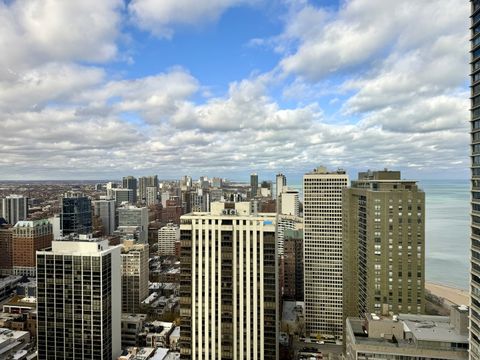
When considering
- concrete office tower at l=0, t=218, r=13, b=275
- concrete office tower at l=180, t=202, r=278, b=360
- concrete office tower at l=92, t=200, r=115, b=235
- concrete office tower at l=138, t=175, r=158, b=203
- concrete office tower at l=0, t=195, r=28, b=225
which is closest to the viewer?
concrete office tower at l=180, t=202, r=278, b=360

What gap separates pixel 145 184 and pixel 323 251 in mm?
106563

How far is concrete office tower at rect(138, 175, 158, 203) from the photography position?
144562 millimetres

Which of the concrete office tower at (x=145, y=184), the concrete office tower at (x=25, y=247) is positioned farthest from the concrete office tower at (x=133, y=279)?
the concrete office tower at (x=145, y=184)

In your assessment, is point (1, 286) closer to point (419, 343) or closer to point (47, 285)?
point (47, 285)

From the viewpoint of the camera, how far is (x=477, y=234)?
16766 millimetres

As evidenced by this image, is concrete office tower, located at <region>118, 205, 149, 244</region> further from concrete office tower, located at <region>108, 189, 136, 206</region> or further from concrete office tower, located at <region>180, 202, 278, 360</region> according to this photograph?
concrete office tower, located at <region>180, 202, 278, 360</region>

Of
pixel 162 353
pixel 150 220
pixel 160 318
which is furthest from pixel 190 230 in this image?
pixel 150 220

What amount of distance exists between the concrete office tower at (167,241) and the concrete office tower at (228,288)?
63681 mm

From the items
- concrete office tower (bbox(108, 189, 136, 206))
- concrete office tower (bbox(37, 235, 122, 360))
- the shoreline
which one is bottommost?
the shoreline

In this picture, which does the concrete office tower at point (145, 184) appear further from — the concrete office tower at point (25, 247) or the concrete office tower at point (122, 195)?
the concrete office tower at point (25, 247)

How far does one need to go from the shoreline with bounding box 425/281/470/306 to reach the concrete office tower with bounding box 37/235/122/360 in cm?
4184

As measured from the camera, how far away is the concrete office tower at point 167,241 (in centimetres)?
9162

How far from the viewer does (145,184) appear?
147m

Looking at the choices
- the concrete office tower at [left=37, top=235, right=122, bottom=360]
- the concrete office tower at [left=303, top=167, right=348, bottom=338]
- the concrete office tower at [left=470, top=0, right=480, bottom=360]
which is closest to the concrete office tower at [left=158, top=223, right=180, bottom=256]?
the concrete office tower at [left=303, top=167, right=348, bottom=338]
